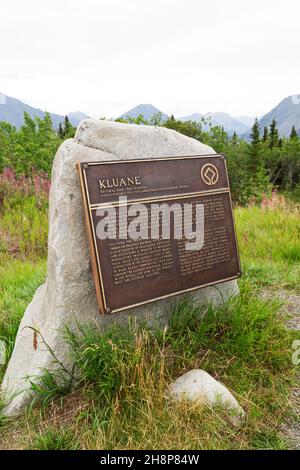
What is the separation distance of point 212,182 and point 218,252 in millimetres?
611

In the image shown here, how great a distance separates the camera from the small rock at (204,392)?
2.59 meters

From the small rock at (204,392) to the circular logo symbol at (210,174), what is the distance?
61.8 inches

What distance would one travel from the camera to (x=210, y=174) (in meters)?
3.42

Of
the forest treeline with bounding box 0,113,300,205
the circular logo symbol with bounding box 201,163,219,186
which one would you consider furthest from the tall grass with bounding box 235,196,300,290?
the forest treeline with bounding box 0,113,300,205

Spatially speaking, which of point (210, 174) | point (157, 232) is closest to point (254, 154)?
point (210, 174)

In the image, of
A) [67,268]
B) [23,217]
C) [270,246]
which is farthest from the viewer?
[23,217]

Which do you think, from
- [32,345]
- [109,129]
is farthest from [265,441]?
[109,129]

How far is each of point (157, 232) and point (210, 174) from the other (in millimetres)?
759

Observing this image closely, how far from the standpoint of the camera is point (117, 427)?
2.46 metres

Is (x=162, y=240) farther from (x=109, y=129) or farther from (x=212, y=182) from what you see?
(x=109, y=129)

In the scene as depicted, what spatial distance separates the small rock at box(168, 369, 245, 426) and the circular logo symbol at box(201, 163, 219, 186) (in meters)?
1.57

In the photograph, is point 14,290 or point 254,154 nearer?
point 14,290

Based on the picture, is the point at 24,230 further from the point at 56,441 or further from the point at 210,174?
the point at 56,441

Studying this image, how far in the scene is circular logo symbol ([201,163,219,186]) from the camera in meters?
3.38
